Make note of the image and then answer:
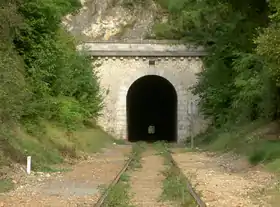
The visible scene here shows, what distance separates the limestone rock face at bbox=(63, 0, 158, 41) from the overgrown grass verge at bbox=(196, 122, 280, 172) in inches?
428

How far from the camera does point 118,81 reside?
3381cm

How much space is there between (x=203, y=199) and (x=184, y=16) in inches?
996

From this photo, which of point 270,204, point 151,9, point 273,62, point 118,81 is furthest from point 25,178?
point 151,9

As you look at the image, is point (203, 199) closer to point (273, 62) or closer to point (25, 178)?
point (25, 178)

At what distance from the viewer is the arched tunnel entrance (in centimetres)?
4216

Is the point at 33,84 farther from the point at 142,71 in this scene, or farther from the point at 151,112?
the point at 151,112

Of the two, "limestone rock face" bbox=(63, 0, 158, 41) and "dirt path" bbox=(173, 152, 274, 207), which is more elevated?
"limestone rock face" bbox=(63, 0, 158, 41)

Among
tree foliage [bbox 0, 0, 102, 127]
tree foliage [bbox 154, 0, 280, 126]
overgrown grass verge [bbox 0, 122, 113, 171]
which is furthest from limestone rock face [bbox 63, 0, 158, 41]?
overgrown grass verge [bbox 0, 122, 113, 171]

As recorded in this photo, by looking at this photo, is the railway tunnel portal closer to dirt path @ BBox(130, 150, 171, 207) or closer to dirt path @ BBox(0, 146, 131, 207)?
dirt path @ BBox(130, 150, 171, 207)

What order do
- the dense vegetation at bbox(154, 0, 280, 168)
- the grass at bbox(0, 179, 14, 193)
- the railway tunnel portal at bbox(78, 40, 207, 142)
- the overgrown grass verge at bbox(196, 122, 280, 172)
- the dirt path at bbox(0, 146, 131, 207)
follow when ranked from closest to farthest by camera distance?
the dirt path at bbox(0, 146, 131, 207)
the grass at bbox(0, 179, 14, 193)
the overgrown grass verge at bbox(196, 122, 280, 172)
the dense vegetation at bbox(154, 0, 280, 168)
the railway tunnel portal at bbox(78, 40, 207, 142)

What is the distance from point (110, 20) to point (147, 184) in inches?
996

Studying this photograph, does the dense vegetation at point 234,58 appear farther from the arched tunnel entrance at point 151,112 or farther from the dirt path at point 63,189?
the arched tunnel entrance at point 151,112

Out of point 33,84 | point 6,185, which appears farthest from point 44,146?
point 6,185

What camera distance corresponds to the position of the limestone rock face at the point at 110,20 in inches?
1416
